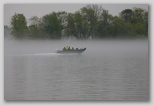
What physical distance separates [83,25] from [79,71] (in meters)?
0.38

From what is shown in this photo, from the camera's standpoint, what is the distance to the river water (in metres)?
9.00

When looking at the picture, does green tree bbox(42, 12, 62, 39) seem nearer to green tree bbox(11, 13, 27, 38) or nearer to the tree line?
the tree line

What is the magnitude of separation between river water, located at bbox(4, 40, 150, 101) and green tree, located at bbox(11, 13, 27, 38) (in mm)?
63

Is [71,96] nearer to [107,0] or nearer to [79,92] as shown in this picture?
[79,92]

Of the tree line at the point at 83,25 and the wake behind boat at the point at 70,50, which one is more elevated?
the tree line at the point at 83,25

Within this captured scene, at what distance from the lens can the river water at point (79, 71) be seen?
29.5ft

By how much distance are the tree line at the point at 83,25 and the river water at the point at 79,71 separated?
6 centimetres

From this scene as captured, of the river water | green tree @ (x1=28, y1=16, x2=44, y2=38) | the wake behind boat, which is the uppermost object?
green tree @ (x1=28, y1=16, x2=44, y2=38)

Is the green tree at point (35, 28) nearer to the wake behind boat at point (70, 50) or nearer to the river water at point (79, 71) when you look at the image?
the river water at point (79, 71)

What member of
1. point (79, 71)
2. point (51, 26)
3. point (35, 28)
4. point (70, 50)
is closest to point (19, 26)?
point (35, 28)

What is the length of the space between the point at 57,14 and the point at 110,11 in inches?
17.1

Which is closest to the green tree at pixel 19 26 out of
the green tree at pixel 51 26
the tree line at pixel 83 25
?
the tree line at pixel 83 25

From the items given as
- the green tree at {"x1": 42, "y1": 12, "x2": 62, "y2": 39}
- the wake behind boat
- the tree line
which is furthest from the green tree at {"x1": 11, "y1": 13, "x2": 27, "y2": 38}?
the wake behind boat

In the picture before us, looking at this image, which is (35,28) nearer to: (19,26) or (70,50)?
(19,26)
